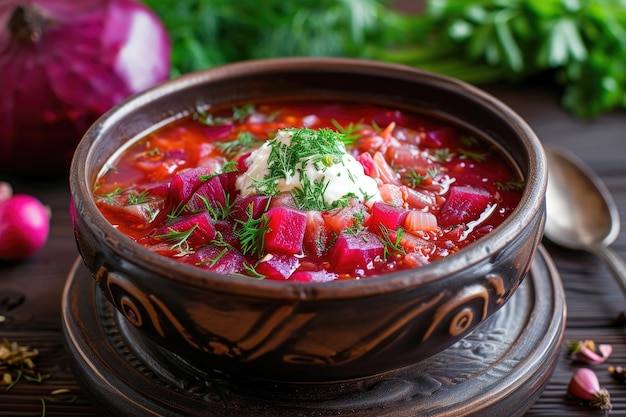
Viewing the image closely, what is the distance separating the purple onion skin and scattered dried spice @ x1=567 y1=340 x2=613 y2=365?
2.57 metres

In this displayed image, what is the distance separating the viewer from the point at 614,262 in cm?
324

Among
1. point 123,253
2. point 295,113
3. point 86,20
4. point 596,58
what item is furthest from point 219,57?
point 123,253

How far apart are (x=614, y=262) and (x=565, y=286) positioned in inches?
9.2

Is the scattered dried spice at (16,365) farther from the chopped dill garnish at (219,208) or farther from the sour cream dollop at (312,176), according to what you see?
the sour cream dollop at (312,176)

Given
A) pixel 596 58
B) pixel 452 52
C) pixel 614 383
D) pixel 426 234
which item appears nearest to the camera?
pixel 426 234

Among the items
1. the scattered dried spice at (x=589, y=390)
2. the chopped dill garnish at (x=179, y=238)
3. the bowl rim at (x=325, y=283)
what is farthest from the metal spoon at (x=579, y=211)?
→ the chopped dill garnish at (x=179, y=238)

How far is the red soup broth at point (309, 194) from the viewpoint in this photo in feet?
7.57

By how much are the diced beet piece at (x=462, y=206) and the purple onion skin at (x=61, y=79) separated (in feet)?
7.02

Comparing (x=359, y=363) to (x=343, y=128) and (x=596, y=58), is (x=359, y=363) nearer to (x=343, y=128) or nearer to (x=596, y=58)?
(x=343, y=128)

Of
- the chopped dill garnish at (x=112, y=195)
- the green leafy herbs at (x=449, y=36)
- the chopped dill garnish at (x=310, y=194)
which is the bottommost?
the green leafy herbs at (x=449, y=36)

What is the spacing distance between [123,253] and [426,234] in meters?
0.97

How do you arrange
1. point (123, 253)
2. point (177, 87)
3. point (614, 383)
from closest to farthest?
1. point (123, 253)
2. point (614, 383)
3. point (177, 87)

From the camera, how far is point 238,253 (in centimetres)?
231

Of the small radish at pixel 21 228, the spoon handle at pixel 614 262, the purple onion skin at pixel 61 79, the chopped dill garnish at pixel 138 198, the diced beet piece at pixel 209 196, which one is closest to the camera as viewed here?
the diced beet piece at pixel 209 196
